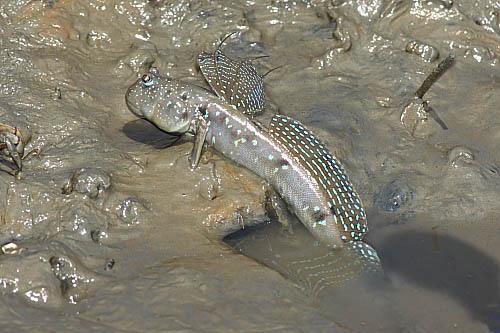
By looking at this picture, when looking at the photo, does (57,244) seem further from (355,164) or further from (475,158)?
(475,158)

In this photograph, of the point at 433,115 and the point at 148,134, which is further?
the point at 433,115

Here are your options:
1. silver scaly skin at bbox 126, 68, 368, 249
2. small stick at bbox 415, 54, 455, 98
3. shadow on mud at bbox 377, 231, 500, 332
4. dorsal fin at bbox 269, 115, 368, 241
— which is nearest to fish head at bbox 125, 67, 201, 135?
silver scaly skin at bbox 126, 68, 368, 249

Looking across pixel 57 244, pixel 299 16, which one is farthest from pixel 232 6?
pixel 57 244

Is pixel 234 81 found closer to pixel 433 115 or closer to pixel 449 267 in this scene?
pixel 433 115

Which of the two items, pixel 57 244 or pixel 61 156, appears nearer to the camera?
pixel 57 244

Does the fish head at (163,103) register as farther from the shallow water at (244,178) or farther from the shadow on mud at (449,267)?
the shadow on mud at (449,267)

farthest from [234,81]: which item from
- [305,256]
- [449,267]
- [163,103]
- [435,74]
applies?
[449,267]

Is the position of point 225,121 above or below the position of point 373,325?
above

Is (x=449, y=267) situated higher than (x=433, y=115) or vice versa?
(x=433, y=115)
